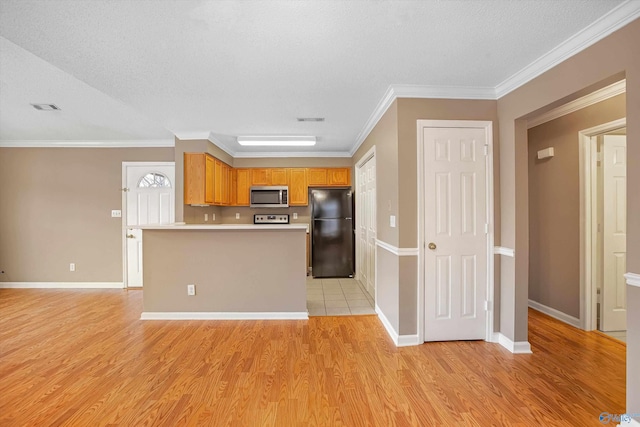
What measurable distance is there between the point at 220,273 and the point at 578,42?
374 centimetres

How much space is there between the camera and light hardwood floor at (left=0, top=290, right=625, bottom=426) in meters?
1.72

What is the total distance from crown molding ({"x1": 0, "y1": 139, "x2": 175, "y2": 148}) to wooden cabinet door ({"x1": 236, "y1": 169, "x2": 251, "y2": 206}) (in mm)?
1258

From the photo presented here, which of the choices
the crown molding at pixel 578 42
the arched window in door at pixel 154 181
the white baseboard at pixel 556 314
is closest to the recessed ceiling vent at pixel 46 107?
the arched window in door at pixel 154 181

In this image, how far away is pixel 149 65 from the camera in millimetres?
2123

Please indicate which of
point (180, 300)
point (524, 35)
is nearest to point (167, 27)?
point (524, 35)

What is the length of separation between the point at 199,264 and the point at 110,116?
218 cm

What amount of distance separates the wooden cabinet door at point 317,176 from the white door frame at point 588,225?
12.0 feet

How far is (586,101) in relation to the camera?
2.79 metres

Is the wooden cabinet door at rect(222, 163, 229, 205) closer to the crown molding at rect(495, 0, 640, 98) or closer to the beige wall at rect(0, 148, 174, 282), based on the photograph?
the beige wall at rect(0, 148, 174, 282)

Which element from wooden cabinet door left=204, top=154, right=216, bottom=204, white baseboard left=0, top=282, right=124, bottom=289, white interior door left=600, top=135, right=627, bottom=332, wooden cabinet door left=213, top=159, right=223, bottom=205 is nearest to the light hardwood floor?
white interior door left=600, top=135, right=627, bottom=332

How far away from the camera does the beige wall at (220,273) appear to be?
326 centimetres

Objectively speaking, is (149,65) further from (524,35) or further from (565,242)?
(565,242)

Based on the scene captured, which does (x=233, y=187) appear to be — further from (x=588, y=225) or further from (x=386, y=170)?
(x=588, y=225)

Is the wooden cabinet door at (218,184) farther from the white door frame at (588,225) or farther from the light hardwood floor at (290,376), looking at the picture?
the white door frame at (588,225)
